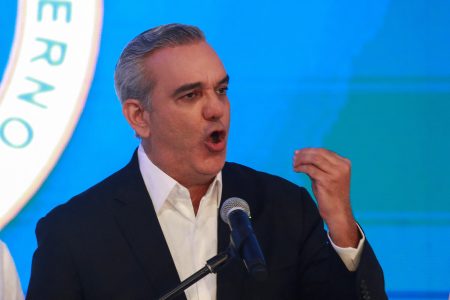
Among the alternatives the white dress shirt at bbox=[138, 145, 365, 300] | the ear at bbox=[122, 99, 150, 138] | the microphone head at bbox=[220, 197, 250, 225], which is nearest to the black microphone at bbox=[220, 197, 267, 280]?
the microphone head at bbox=[220, 197, 250, 225]

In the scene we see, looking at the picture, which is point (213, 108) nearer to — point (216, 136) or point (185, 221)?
point (216, 136)

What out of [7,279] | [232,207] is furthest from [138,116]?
[232,207]

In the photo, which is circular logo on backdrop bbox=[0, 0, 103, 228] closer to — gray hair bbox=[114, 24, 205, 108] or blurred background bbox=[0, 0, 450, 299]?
blurred background bbox=[0, 0, 450, 299]

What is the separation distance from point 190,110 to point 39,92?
29.3 inches

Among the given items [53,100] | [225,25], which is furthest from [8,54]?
[225,25]

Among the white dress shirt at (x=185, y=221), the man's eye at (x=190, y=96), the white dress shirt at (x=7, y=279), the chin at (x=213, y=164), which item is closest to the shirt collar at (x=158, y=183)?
the white dress shirt at (x=185, y=221)

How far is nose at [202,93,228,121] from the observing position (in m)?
1.88

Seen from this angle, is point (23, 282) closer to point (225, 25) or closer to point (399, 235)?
point (225, 25)

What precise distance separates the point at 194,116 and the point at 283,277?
0.45 m

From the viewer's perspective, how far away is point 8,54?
2477 millimetres

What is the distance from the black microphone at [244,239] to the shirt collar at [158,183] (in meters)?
0.50

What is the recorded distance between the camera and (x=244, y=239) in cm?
138

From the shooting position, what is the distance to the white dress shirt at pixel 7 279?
73.1 inches

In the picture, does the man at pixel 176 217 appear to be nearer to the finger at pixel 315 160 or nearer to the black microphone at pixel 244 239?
the finger at pixel 315 160
